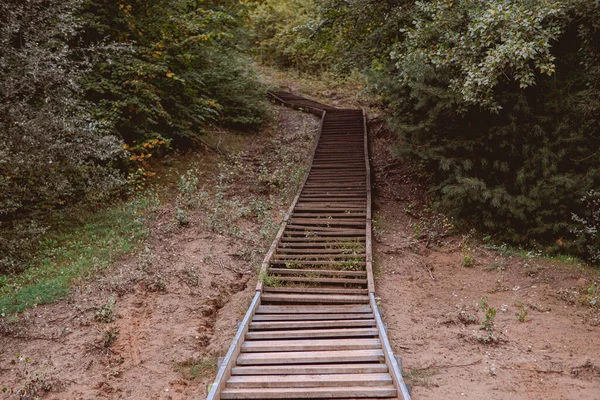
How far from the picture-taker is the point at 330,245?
1035 cm

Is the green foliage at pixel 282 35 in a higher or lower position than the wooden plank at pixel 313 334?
higher

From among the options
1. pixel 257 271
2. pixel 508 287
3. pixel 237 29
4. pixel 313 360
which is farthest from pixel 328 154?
pixel 313 360

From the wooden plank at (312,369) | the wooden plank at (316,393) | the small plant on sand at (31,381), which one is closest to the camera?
the wooden plank at (316,393)

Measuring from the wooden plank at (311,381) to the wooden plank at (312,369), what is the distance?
117 mm

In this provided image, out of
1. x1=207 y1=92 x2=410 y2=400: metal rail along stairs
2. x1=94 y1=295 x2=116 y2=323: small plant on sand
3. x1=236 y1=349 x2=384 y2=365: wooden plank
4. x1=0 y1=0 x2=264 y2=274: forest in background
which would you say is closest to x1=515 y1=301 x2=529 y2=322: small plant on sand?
x1=207 y1=92 x2=410 y2=400: metal rail along stairs

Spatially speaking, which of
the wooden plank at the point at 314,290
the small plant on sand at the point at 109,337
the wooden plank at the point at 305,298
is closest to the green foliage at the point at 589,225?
the wooden plank at the point at 314,290

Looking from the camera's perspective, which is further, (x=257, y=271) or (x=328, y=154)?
(x=328, y=154)

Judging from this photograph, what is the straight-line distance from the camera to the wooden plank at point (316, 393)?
202 inches

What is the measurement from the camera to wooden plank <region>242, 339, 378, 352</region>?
6.28 meters

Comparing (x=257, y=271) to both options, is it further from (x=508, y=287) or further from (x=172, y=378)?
(x=508, y=287)

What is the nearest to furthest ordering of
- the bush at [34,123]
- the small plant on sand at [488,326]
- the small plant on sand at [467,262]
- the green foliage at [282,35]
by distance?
the small plant on sand at [488,326]
the bush at [34,123]
the small plant on sand at [467,262]
the green foliage at [282,35]

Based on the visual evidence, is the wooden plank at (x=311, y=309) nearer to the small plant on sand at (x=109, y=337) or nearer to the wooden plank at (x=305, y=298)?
the wooden plank at (x=305, y=298)

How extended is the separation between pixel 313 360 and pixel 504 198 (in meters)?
5.88

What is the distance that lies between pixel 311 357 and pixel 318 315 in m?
1.70
